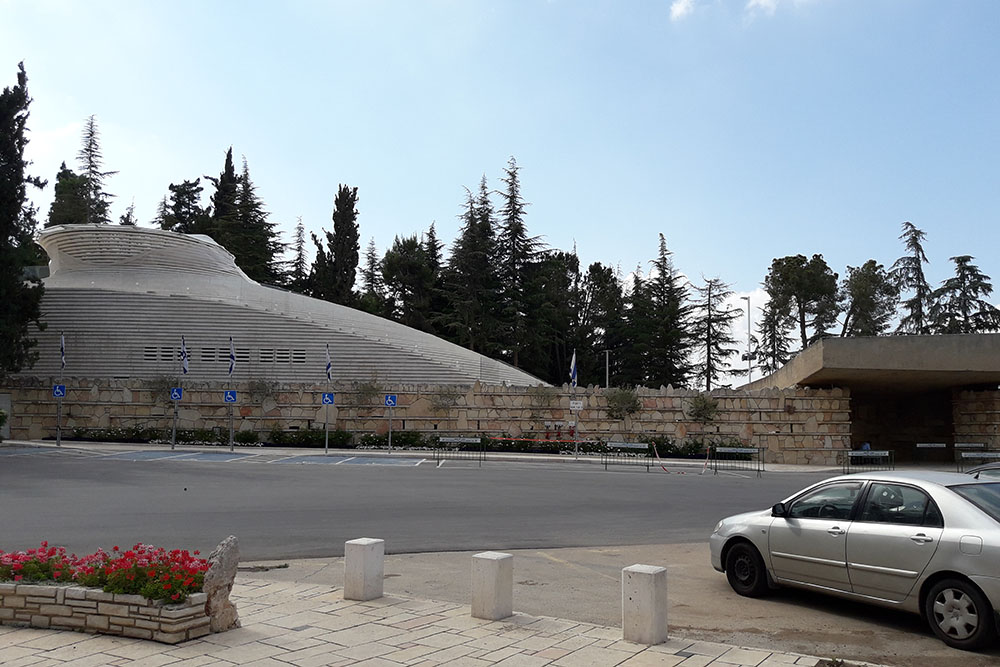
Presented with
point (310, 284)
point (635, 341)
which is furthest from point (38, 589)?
point (310, 284)

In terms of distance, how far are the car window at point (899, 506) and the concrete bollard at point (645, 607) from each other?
2350 mm

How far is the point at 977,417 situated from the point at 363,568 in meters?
31.1

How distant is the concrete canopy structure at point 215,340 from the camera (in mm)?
34688

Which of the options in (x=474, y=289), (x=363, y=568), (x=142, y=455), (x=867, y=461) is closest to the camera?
(x=363, y=568)

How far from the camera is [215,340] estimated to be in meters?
35.1

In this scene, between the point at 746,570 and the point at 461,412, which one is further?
the point at 461,412

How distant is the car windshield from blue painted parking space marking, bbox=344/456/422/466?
19513 mm

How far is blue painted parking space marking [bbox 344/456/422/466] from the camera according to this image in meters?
25.0

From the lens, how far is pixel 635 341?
6134 cm

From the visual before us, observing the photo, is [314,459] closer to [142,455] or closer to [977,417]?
[142,455]

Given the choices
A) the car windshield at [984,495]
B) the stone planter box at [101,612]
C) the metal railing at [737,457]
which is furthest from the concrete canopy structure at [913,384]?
the stone planter box at [101,612]

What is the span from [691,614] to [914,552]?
2060 mm

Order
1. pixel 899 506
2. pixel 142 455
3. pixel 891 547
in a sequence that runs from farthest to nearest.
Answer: pixel 142 455 → pixel 899 506 → pixel 891 547

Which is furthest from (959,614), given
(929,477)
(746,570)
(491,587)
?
(491,587)
